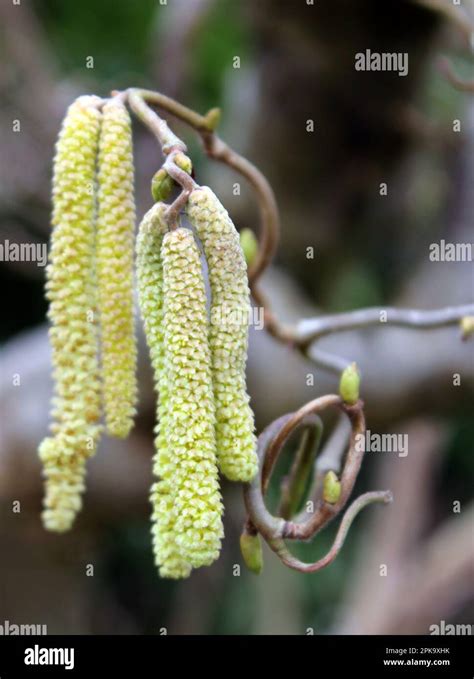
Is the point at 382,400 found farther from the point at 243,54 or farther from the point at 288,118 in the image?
the point at 243,54

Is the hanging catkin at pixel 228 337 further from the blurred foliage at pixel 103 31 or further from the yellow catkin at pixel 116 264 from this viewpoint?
the blurred foliage at pixel 103 31

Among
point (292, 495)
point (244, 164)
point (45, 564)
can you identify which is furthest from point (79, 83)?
point (292, 495)

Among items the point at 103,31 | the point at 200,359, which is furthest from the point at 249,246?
the point at 103,31

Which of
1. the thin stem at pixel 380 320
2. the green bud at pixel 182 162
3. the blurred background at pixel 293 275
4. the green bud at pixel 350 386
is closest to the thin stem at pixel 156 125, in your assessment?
the green bud at pixel 182 162

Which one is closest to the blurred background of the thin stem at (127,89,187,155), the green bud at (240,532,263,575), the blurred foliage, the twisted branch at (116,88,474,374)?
the blurred foliage

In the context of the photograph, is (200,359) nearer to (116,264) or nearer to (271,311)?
(116,264)
